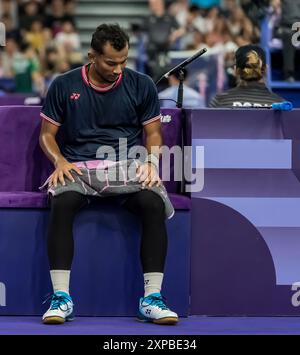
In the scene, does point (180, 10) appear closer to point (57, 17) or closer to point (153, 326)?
point (57, 17)

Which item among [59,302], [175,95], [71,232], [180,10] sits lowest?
[59,302]

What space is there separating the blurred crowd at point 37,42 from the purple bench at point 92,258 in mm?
8739

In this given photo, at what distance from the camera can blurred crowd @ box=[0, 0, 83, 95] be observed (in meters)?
15.7

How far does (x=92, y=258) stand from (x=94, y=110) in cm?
80

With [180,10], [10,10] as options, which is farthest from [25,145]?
[10,10]

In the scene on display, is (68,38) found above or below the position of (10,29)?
below

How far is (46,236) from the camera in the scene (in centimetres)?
604

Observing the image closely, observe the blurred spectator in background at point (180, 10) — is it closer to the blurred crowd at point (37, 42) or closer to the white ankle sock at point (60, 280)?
the blurred crowd at point (37, 42)

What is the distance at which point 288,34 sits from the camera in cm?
1167

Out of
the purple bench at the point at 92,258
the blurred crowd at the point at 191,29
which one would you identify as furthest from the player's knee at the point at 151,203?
the blurred crowd at the point at 191,29

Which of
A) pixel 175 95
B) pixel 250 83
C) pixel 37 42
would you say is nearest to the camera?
pixel 250 83

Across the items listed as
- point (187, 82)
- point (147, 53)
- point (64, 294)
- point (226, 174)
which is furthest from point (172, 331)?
point (147, 53)

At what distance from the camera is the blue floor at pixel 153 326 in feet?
18.2
